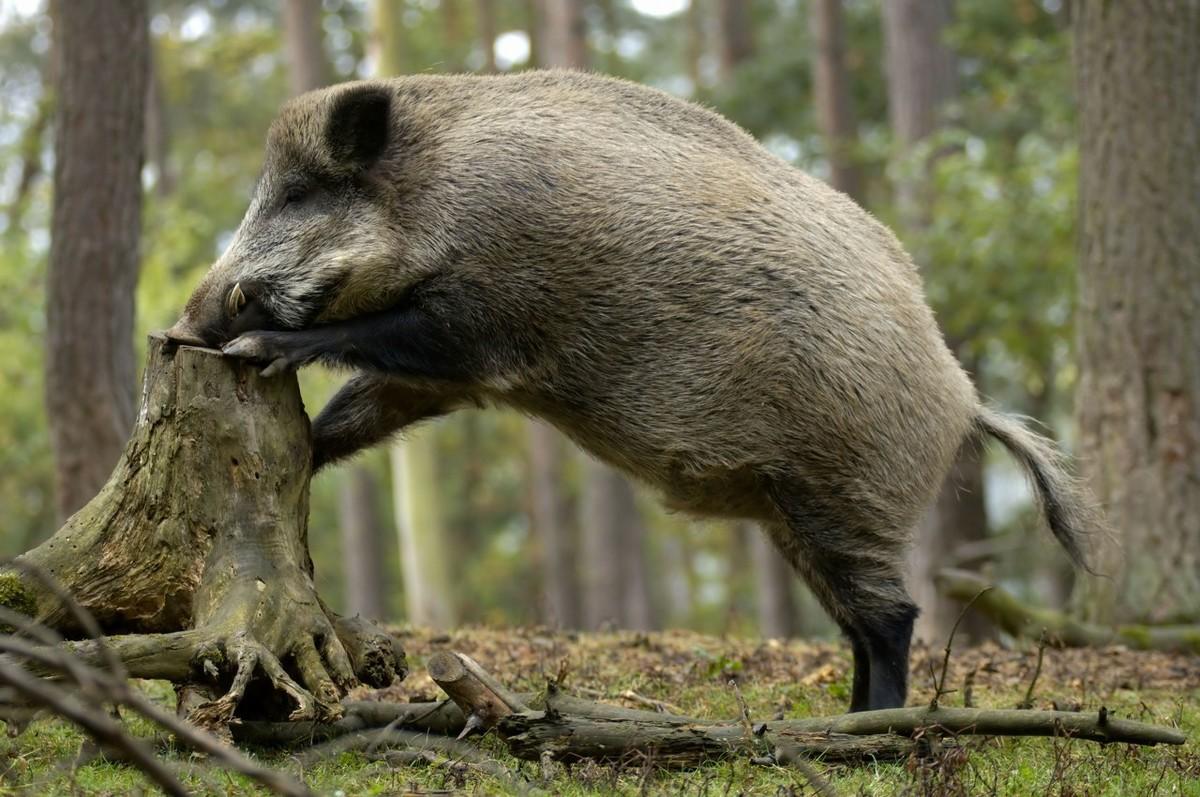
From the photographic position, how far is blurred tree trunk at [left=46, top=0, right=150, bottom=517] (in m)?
7.12

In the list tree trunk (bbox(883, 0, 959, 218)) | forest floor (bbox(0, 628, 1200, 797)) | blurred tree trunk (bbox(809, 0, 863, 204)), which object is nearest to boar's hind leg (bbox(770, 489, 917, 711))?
forest floor (bbox(0, 628, 1200, 797))

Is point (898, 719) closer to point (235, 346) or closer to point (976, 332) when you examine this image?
point (235, 346)

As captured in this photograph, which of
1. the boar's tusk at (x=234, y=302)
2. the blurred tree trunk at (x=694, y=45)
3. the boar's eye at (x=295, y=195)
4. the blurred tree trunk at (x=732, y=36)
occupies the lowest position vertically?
the boar's tusk at (x=234, y=302)

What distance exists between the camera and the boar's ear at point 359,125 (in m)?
4.86

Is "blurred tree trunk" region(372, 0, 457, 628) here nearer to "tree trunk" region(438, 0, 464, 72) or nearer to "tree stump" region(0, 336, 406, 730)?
"tree trunk" region(438, 0, 464, 72)

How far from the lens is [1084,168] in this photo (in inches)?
300

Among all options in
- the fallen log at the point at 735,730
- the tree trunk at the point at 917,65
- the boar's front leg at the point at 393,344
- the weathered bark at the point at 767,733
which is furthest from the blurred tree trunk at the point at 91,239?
the tree trunk at the point at 917,65

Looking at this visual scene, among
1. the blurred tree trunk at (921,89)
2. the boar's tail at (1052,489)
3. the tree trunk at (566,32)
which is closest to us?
the boar's tail at (1052,489)

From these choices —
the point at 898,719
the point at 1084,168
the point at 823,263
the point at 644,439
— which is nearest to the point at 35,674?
the point at 644,439

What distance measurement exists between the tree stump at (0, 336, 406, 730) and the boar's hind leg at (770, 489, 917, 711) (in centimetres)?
157

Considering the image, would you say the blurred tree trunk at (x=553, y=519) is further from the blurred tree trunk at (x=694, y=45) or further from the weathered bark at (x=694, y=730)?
the weathered bark at (x=694, y=730)

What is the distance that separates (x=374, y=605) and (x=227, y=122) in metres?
10.2

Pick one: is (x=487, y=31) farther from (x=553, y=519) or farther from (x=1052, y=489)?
(x=1052, y=489)

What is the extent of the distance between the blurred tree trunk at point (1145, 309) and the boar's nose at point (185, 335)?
5.00m
